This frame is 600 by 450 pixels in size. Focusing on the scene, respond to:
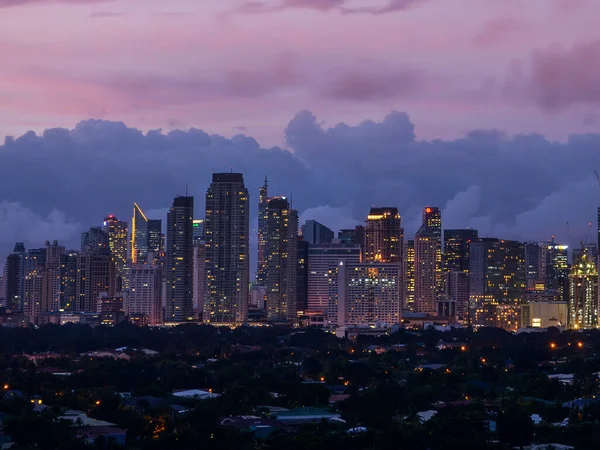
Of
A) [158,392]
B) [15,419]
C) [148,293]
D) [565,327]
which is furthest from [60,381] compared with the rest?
[148,293]

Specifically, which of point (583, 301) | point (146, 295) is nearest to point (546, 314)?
point (583, 301)

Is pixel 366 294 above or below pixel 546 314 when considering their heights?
above

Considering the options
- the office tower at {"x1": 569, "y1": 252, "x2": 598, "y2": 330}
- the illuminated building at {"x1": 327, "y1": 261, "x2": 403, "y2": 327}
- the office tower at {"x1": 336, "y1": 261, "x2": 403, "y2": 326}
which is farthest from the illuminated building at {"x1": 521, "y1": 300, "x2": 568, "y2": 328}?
the office tower at {"x1": 336, "y1": 261, "x2": 403, "y2": 326}

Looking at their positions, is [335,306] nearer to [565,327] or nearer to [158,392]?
[565,327]

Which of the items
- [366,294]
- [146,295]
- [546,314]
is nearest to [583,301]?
[546,314]

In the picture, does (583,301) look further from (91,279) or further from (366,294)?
(91,279)

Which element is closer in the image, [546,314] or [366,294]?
[546,314]

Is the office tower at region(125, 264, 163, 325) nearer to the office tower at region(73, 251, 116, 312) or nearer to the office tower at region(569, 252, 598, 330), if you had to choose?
the office tower at region(73, 251, 116, 312)
